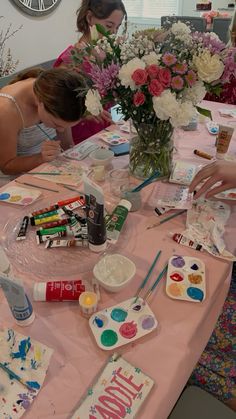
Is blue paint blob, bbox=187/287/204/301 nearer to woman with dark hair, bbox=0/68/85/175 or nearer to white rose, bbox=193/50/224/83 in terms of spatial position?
white rose, bbox=193/50/224/83

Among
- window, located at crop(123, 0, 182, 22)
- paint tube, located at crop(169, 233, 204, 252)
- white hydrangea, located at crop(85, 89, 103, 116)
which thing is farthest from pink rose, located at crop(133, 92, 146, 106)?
window, located at crop(123, 0, 182, 22)

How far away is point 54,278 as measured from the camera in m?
0.79

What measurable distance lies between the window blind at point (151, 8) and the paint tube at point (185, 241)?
15.2 feet

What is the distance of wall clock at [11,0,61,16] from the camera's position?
2.76m

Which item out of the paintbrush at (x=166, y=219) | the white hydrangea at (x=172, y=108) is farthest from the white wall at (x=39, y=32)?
the paintbrush at (x=166, y=219)

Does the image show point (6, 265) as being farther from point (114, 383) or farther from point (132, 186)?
point (132, 186)

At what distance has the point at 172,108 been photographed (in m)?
0.89

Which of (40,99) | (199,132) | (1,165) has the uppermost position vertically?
(40,99)

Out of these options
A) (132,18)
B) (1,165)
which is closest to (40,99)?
(1,165)

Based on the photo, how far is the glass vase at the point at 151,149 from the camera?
3.43 ft

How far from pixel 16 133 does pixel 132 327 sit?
102 cm

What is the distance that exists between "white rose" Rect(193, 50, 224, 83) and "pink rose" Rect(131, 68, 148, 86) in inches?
6.2

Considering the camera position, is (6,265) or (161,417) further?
(6,265)

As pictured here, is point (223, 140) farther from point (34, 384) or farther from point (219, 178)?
point (34, 384)
